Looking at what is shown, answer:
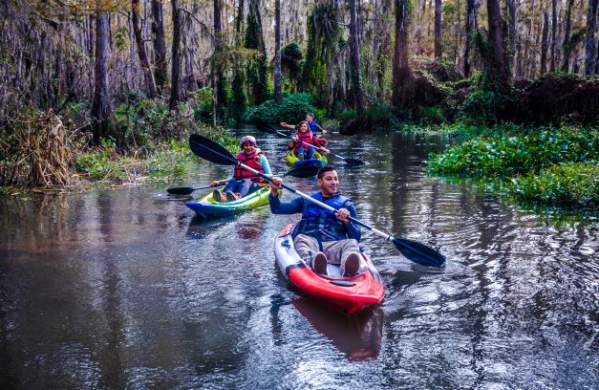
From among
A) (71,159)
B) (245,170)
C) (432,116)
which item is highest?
(432,116)

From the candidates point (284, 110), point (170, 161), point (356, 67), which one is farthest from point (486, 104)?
point (284, 110)

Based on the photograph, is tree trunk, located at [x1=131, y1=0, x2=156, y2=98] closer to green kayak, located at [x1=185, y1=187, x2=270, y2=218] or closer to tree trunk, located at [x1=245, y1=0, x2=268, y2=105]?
green kayak, located at [x1=185, y1=187, x2=270, y2=218]

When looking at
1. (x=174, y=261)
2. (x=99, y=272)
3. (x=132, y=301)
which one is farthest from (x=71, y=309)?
(x=174, y=261)

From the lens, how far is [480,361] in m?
4.59

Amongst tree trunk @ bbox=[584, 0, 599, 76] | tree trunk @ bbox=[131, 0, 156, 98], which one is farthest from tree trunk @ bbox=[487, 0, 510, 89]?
tree trunk @ bbox=[131, 0, 156, 98]

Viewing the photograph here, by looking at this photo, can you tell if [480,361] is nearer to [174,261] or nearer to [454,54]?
[174,261]

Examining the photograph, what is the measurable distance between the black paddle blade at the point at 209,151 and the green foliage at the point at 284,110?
24.8m

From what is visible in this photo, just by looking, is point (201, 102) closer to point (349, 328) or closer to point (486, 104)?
point (486, 104)

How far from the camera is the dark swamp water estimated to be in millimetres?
4449

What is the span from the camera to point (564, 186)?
10195mm

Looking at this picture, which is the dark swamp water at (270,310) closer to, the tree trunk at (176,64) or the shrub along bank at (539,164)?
the shrub along bank at (539,164)

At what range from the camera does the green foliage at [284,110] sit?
113 ft

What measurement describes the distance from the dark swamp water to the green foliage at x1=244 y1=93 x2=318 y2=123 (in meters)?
24.9

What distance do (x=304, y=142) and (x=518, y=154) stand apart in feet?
17.7
